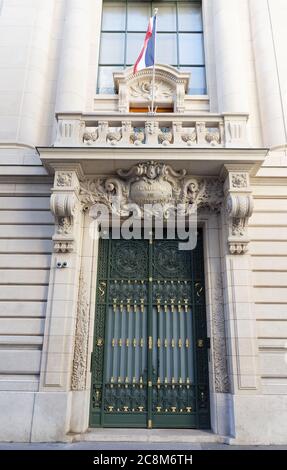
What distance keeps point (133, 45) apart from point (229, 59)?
360 cm

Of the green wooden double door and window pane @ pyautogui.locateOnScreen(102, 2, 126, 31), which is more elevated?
window pane @ pyautogui.locateOnScreen(102, 2, 126, 31)

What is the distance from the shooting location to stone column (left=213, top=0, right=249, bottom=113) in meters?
10.3

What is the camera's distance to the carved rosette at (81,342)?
813 centimetres

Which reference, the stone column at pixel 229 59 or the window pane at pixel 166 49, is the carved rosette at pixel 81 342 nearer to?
the stone column at pixel 229 59

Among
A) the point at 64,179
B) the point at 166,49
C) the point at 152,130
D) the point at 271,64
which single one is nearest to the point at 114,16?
the point at 166,49

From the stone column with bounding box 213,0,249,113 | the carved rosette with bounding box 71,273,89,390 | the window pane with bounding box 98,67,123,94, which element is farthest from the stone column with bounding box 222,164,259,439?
the window pane with bounding box 98,67,123,94

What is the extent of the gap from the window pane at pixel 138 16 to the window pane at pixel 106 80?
197 centimetres

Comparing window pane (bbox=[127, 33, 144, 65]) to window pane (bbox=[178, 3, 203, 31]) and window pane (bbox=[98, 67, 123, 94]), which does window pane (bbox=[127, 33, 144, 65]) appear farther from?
window pane (bbox=[178, 3, 203, 31])

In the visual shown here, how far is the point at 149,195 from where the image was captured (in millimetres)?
8898

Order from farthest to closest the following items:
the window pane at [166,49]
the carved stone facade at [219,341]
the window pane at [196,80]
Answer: the window pane at [166,49] → the window pane at [196,80] → the carved stone facade at [219,341]

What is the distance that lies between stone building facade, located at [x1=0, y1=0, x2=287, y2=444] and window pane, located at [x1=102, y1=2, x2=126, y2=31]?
1813 millimetres

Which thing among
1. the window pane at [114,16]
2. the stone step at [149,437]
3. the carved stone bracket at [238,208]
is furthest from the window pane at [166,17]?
the stone step at [149,437]

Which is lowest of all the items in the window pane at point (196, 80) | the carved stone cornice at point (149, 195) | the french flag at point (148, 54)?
the carved stone cornice at point (149, 195)
